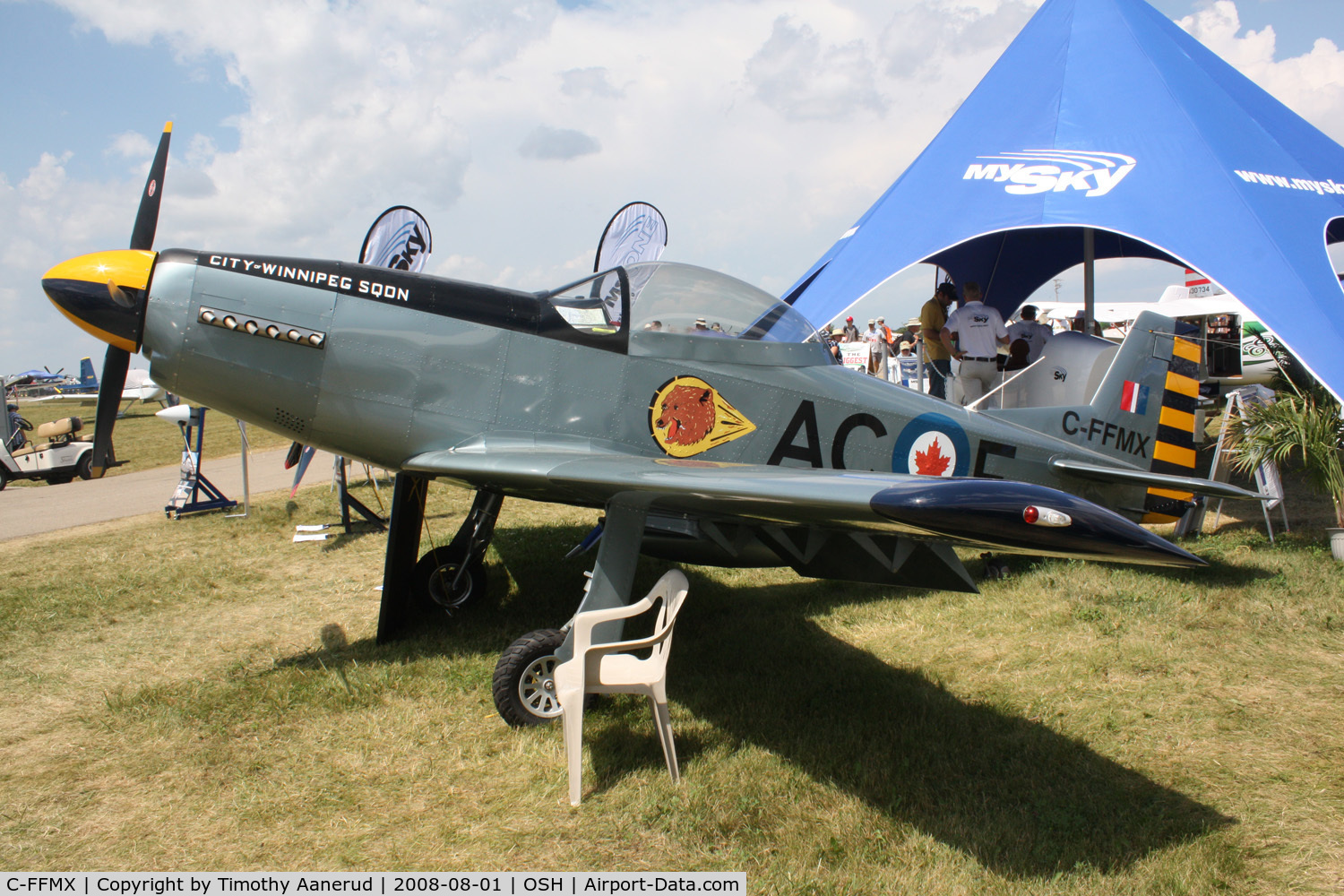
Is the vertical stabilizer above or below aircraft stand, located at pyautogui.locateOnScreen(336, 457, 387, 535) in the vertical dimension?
above

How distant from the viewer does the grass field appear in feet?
8.82

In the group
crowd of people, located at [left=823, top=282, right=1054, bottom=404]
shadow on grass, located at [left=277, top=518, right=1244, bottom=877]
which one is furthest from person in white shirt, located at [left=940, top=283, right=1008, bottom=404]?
shadow on grass, located at [left=277, top=518, right=1244, bottom=877]

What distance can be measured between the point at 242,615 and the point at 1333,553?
7970 mm

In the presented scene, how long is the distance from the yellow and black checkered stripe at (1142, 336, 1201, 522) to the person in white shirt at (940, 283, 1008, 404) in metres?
2.38

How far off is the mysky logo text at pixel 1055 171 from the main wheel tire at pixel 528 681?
6.67 meters

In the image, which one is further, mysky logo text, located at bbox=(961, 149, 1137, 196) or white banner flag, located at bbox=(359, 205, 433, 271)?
white banner flag, located at bbox=(359, 205, 433, 271)

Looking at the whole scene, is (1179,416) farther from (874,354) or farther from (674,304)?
(874,354)

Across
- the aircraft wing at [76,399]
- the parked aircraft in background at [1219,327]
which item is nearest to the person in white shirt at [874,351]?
the parked aircraft in background at [1219,327]

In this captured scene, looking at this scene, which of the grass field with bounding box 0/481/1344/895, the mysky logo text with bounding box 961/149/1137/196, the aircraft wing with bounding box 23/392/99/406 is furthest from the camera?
the aircraft wing with bounding box 23/392/99/406

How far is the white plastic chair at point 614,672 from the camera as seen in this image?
117 inches

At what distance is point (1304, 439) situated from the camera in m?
5.77

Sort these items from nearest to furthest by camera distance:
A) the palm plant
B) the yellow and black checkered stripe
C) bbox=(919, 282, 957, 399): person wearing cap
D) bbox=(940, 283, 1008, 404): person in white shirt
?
the palm plant
the yellow and black checkered stripe
bbox=(940, 283, 1008, 404): person in white shirt
bbox=(919, 282, 957, 399): person wearing cap

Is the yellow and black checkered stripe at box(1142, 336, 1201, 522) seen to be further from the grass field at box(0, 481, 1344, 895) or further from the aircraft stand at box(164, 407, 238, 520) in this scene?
the aircraft stand at box(164, 407, 238, 520)

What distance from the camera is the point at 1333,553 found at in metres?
5.66
